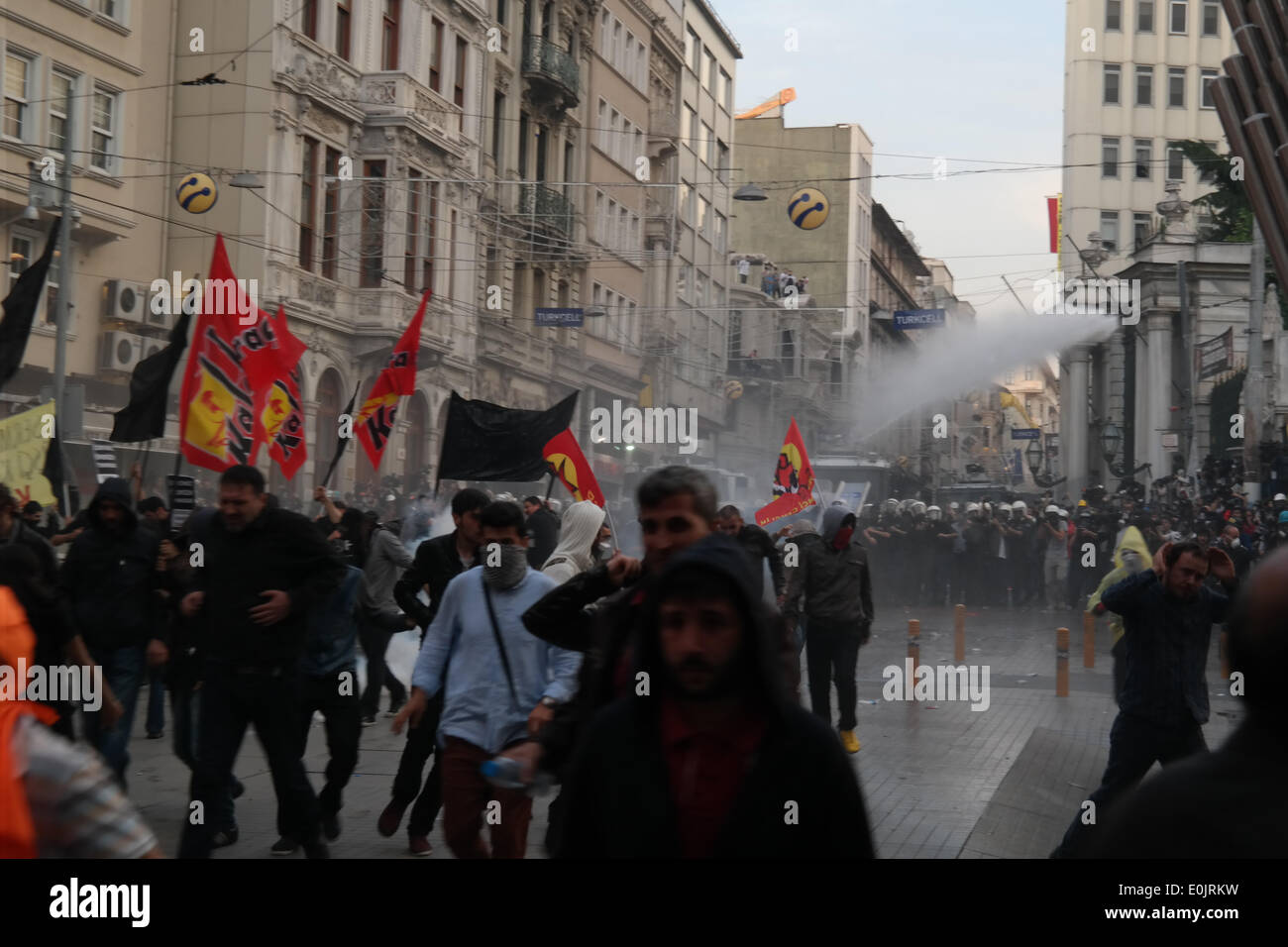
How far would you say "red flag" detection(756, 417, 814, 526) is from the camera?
19.5 metres

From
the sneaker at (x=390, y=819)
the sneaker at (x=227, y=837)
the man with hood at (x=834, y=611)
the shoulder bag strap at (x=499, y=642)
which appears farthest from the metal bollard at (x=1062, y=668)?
the shoulder bag strap at (x=499, y=642)

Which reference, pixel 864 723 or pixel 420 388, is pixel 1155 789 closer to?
pixel 864 723

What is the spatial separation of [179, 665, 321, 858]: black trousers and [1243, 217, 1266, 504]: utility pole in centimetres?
2374

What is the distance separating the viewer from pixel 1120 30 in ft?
203

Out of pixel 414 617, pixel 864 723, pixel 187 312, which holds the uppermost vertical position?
pixel 187 312

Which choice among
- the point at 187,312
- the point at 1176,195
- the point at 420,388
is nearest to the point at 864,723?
the point at 187,312

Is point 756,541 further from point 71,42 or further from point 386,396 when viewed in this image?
point 71,42

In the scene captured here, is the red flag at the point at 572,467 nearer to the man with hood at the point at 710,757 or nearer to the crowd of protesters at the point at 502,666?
the crowd of protesters at the point at 502,666

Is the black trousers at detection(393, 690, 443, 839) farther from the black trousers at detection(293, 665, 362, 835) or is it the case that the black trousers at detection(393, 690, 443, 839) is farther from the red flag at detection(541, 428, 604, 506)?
the red flag at detection(541, 428, 604, 506)

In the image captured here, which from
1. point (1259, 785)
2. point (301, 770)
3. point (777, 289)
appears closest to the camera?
point (1259, 785)

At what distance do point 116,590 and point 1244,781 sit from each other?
7.02 m

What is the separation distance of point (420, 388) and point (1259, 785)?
104 feet

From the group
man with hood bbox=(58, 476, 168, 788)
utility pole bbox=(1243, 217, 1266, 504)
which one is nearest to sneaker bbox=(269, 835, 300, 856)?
man with hood bbox=(58, 476, 168, 788)

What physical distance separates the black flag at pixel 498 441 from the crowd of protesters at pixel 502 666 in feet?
8.02
